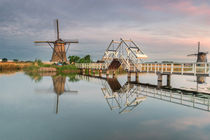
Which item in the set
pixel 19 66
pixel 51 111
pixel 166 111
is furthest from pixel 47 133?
pixel 19 66

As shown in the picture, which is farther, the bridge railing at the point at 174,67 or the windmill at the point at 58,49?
the windmill at the point at 58,49

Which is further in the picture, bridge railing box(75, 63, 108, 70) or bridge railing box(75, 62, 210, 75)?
bridge railing box(75, 63, 108, 70)

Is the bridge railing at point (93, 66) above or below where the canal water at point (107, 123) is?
above

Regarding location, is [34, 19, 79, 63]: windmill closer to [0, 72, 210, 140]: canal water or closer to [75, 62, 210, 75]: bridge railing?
[75, 62, 210, 75]: bridge railing

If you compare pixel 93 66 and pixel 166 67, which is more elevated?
pixel 93 66

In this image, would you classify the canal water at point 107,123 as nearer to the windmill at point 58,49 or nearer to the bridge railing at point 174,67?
the bridge railing at point 174,67

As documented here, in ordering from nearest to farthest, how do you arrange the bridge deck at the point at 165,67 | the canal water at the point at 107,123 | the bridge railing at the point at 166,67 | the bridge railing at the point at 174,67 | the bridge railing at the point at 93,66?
the canal water at the point at 107,123 < the bridge railing at the point at 174,67 < the bridge deck at the point at 165,67 < the bridge railing at the point at 166,67 < the bridge railing at the point at 93,66

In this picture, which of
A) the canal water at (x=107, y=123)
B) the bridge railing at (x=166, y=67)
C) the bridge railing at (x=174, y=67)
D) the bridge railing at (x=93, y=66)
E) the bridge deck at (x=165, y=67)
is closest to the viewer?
the canal water at (x=107, y=123)

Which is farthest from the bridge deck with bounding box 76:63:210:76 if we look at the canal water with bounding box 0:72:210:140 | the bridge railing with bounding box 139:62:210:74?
the canal water with bounding box 0:72:210:140

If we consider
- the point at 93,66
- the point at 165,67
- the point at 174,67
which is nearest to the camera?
the point at 174,67

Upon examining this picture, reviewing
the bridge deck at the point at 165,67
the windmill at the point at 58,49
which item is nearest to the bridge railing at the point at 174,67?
the bridge deck at the point at 165,67

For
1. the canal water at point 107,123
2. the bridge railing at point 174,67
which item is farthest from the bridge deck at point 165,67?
the canal water at point 107,123

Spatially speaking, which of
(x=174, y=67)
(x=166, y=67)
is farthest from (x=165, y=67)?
(x=174, y=67)

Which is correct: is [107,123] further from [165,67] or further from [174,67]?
[165,67]
